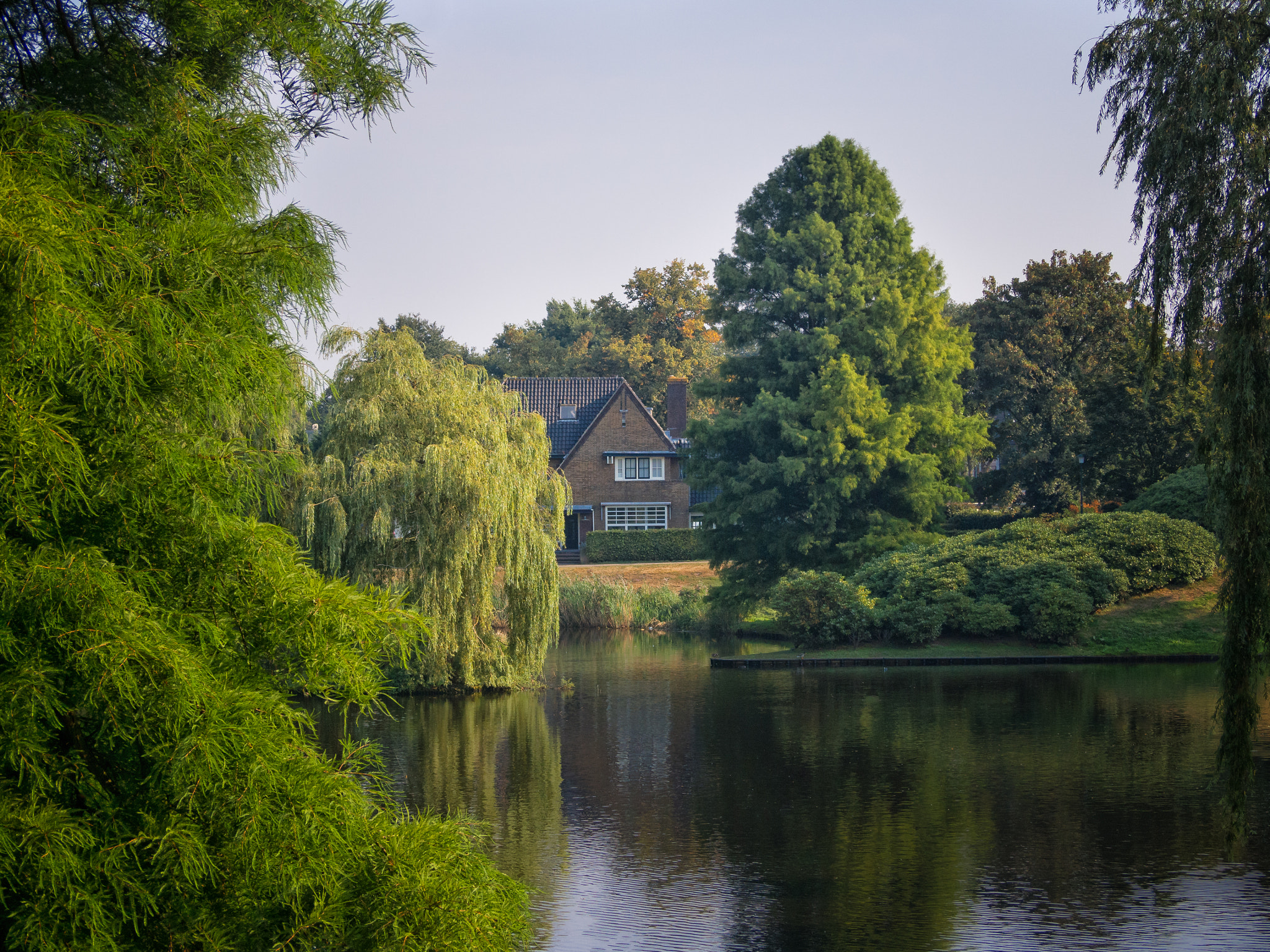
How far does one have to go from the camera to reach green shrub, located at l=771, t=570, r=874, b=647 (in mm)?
27250

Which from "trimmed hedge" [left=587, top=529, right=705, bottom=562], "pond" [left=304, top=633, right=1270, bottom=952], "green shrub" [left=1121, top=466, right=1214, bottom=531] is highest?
"green shrub" [left=1121, top=466, right=1214, bottom=531]

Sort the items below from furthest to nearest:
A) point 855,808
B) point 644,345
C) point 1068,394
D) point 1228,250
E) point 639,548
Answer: point 644,345 < point 639,548 < point 1068,394 < point 855,808 < point 1228,250

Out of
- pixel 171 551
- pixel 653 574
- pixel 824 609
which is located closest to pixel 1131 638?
pixel 824 609

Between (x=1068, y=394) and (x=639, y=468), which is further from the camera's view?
(x=639, y=468)

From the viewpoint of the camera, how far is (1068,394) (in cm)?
3772

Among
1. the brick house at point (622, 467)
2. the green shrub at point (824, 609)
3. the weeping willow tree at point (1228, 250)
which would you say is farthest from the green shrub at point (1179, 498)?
the brick house at point (622, 467)

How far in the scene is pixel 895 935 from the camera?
920cm

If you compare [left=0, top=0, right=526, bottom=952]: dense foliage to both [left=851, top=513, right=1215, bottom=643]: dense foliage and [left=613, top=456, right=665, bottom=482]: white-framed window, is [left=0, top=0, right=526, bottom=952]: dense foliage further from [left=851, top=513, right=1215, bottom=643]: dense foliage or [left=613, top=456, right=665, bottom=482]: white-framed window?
[left=613, top=456, right=665, bottom=482]: white-framed window

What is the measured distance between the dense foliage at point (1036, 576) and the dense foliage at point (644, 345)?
4221cm

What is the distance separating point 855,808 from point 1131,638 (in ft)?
51.3

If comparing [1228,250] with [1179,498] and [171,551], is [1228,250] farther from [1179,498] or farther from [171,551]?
[1179,498]

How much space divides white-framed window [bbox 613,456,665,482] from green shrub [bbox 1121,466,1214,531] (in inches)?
1033

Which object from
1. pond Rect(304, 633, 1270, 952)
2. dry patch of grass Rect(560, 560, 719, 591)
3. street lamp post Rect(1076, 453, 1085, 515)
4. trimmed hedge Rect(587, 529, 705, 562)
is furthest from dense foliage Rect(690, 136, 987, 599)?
trimmed hedge Rect(587, 529, 705, 562)

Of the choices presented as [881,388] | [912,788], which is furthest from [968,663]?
[912,788]
